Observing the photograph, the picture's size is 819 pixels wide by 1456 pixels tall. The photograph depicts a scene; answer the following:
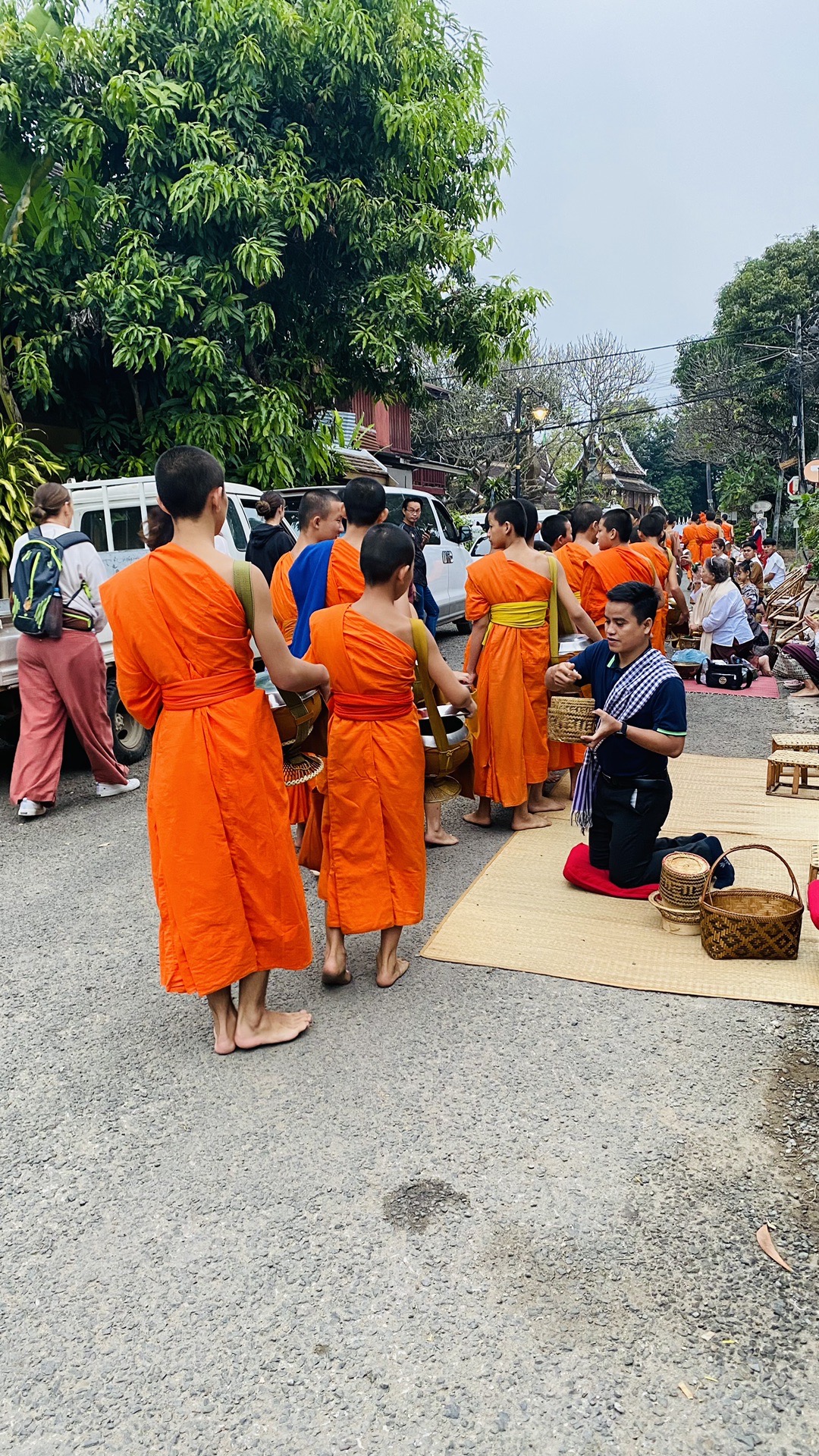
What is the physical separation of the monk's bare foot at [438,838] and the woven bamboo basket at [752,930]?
5.63 feet

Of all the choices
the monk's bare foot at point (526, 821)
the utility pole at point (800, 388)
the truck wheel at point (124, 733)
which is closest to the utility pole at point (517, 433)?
the utility pole at point (800, 388)

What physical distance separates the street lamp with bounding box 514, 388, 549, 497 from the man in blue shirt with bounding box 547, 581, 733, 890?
26.1 meters

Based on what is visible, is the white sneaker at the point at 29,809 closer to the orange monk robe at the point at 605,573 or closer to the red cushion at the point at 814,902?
the orange monk robe at the point at 605,573

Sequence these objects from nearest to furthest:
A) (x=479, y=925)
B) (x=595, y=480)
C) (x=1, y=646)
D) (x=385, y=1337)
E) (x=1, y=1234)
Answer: (x=385, y=1337)
(x=1, y=1234)
(x=479, y=925)
(x=1, y=646)
(x=595, y=480)

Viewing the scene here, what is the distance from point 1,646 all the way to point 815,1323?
5507 mm

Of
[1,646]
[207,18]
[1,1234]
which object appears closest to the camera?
[1,1234]

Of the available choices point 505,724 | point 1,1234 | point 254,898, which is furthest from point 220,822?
point 505,724

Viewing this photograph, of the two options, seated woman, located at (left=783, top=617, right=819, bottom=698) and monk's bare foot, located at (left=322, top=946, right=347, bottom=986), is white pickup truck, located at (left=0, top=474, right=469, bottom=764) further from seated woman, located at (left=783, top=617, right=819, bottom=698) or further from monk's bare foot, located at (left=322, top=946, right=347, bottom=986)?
seated woman, located at (left=783, top=617, right=819, bottom=698)

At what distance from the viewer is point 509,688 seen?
5.38 meters

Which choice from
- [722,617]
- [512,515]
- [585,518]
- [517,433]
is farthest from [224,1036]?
[517,433]

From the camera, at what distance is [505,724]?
17.7ft

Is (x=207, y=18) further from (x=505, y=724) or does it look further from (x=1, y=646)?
(x=505, y=724)

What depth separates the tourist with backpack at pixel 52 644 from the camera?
228 inches

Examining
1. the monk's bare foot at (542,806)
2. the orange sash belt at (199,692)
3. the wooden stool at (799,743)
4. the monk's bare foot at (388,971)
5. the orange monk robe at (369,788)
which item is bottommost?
the monk's bare foot at (542,806)
